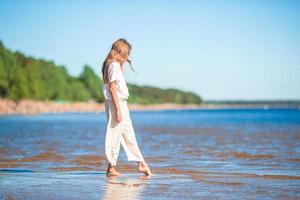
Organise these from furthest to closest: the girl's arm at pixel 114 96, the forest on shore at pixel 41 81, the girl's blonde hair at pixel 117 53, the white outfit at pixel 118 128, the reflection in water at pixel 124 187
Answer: the forest on shore at pixel 41 81 < the girl's blonde hair at pixel 117 53 < the white outfit at pixel 118 128 < the girl's arm at pixel 114 96 < the reflection in water at pixel 124 187

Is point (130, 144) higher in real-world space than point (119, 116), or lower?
lower

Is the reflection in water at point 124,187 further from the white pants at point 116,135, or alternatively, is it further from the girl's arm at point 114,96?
the girl's arm at point 114,96

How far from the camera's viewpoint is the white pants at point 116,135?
366 inches

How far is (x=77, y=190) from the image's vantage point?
7414 mm

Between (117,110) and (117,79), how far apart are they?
18.2 inches

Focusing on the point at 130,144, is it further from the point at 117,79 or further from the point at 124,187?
the point at 124,187

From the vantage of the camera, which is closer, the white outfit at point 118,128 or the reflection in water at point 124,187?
the reflection in water at point 124,187

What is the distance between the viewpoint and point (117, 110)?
30.1 feet

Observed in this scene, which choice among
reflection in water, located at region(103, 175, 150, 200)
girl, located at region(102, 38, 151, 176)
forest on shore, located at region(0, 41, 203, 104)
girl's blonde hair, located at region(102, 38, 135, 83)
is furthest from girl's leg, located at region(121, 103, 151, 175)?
forest on shore, located at region(0, 41, 203, 104)

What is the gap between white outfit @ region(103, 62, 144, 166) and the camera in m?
9.27

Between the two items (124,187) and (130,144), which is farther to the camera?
(130,144)

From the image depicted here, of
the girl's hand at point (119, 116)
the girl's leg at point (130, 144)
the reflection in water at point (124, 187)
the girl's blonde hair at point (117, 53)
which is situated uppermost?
the girl's blonde hair at point (117, 53)

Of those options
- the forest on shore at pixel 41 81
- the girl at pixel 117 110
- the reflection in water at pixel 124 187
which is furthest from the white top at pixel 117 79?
the forest on shore at pixel 41 81

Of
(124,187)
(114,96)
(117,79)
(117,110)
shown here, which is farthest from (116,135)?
(124,187)
